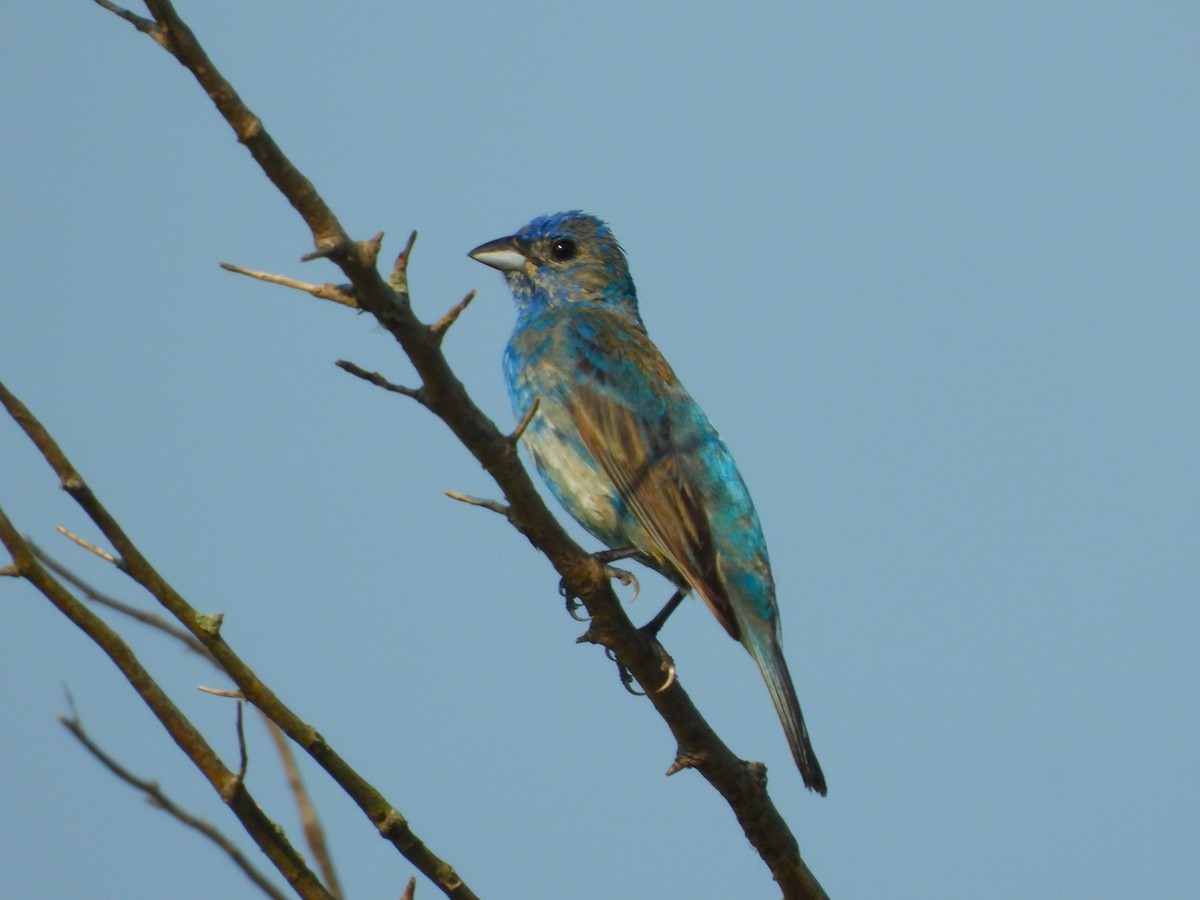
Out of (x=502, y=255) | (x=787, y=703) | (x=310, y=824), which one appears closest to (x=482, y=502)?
(x=310, y=824)

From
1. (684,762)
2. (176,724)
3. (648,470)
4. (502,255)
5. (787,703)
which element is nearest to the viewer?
(176,724)

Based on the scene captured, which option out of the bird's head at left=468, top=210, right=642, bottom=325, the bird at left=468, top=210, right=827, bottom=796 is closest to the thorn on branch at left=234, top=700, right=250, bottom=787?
the bird at left=468, top=210, right=827, bottom=796

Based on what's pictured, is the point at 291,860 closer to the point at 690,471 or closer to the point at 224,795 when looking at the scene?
the point at 224,795

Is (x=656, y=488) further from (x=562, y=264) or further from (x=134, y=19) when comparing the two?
(x=134, y=19)

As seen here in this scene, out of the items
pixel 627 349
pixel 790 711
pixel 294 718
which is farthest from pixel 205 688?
pixel 627 349

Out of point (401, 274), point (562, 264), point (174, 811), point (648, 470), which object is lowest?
point (174, 811)

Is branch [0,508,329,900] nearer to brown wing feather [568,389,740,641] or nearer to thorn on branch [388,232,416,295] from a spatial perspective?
thorn on branch [388,232,416,295]
